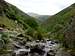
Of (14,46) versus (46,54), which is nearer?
(46,54)

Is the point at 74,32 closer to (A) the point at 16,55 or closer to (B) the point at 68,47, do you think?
(B) the point at 68,47

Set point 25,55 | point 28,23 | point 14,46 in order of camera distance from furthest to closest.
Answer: point 28,23 < point 14,46 < point 25,55

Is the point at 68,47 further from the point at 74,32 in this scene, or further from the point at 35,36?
the point at 35,36

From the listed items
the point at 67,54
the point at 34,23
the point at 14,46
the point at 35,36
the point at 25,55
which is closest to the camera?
the point at 67,54

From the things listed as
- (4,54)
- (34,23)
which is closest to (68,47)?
(4,54)

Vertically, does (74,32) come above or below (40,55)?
above

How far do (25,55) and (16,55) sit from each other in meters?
2.57

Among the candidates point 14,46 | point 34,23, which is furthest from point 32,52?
point 34,23

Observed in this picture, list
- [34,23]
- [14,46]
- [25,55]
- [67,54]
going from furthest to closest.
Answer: [34,23]
[14,46]
[25,55]
[67,54]

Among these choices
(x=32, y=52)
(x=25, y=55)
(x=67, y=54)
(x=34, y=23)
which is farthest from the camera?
(x=34, y=23)

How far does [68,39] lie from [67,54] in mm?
7691

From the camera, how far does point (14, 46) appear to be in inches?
1741

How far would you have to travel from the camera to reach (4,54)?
3478 cm

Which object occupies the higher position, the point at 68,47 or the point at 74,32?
the point at 74,32
